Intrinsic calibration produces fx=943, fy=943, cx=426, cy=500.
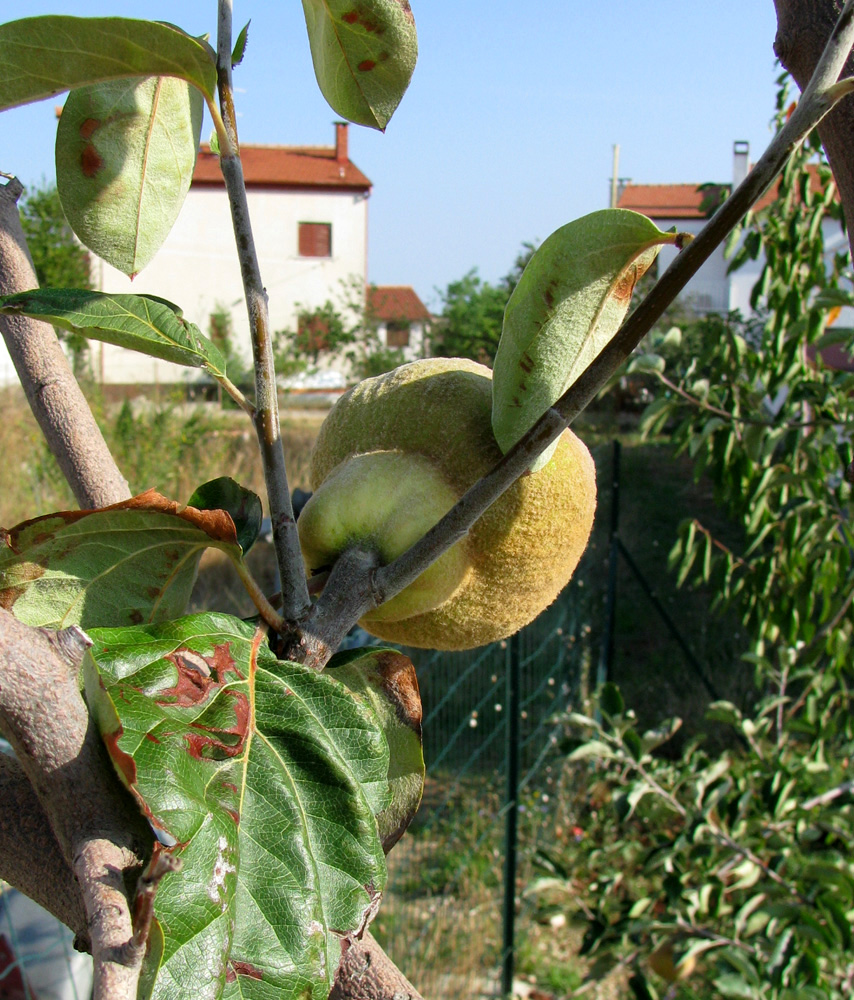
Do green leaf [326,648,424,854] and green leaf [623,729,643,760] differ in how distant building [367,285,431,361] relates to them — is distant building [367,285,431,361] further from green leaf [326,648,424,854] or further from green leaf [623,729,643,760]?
green leaf [326,648,424,854]

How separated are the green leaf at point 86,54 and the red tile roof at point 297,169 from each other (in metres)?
21.9

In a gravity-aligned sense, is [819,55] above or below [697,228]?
below

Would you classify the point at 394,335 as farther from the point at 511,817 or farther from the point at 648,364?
the point at 648,364

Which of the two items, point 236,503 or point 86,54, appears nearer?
point 86,54

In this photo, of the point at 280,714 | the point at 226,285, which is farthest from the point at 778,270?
the point at 226,285

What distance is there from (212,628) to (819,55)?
1.60 ft

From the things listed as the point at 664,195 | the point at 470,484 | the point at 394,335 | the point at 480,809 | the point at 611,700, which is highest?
the point at 664,195

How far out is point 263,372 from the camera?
0.41 meters

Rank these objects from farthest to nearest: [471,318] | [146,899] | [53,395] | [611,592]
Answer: [471,318] → [611,592] → [53,395] → [146,899]

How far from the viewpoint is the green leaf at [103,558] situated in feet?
1.37

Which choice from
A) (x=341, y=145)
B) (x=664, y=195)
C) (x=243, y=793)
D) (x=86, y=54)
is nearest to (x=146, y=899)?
(x=243, y=793)

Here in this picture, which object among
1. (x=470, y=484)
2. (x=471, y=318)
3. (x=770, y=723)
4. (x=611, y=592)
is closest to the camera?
(x=470, y=484)

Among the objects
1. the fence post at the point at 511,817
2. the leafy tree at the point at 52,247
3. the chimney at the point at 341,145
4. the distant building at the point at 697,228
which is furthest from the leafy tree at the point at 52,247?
the chimney at the point at 341,145

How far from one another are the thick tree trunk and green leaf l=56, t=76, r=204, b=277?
361 mm
